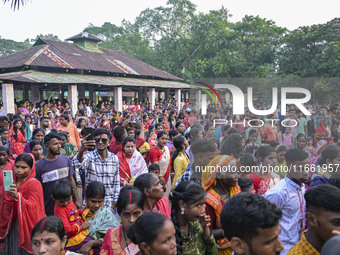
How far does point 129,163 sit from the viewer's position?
4.43 meters

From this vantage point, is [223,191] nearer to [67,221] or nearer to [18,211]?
[67,221]

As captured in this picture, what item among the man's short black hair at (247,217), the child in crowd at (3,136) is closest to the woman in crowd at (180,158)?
the man's short black hair at (247,217)

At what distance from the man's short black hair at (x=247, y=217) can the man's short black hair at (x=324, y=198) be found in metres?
0.36

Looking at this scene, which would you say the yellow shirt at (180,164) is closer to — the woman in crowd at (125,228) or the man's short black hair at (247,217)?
the woman in crowd at (125,228)

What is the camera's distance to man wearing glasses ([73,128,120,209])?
3883 millimetres

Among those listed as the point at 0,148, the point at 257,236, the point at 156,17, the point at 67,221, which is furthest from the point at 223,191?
the point at 156,17

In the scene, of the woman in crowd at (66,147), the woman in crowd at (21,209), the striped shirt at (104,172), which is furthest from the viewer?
the woman in crowd at (66,147)

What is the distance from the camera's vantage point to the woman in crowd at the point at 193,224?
248cm

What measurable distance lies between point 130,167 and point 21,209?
1.60m

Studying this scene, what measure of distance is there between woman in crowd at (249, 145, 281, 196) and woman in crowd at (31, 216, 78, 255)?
227 centimetres

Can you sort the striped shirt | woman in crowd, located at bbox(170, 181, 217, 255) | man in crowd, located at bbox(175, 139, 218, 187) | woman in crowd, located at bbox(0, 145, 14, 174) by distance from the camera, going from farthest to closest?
the striped shirt → woman in crowd, located at bbox(0, 145, 14, 174) → man in crowd, located at bbox(175, 139, 218, 187) → woman in crowd, located at bbox(170, 181, 217, 255)

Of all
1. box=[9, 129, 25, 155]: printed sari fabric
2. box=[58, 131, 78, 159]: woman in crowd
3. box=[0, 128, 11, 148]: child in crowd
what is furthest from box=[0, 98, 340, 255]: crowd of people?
box=[9, 129, 25, 155]: printed sari fabric

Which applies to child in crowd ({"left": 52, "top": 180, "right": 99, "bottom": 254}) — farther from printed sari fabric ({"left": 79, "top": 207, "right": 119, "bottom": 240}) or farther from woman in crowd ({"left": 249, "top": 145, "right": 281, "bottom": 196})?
woman in crowd ({"left": 249, "top": 145, "right": 281, "bottom": 196})

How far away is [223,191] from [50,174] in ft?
7.22
